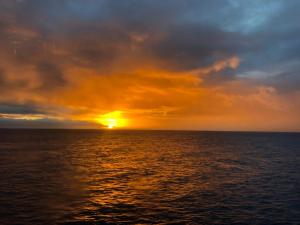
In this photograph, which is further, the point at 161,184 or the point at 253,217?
the point at 161,184

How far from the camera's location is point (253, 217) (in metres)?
26.5

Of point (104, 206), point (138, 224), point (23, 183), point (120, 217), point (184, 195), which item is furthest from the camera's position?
point (23, 183)

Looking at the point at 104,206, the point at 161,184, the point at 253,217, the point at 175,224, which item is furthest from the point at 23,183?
the point at 253,217

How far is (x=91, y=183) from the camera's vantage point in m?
40.9

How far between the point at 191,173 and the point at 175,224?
1089 inches

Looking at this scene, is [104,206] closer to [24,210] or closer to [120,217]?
[120,217]

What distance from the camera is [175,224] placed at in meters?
24.2

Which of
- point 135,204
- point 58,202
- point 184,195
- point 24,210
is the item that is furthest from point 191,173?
point 24,210

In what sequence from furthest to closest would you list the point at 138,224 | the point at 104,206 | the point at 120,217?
the point at 104,206, the point at 120,217, the point at 138,224

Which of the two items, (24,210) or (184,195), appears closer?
(24,210)

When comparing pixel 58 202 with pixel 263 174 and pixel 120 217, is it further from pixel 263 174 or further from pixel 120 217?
pixel 263 174

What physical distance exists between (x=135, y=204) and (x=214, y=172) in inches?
1031

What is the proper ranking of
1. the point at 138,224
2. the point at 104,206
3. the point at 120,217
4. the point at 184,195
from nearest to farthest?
the point at 138,224 < the point at 120,217 < the point at 104,206 < the point at 184,195

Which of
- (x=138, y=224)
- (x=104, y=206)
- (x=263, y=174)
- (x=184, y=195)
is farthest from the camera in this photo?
(x=263, y=174)
